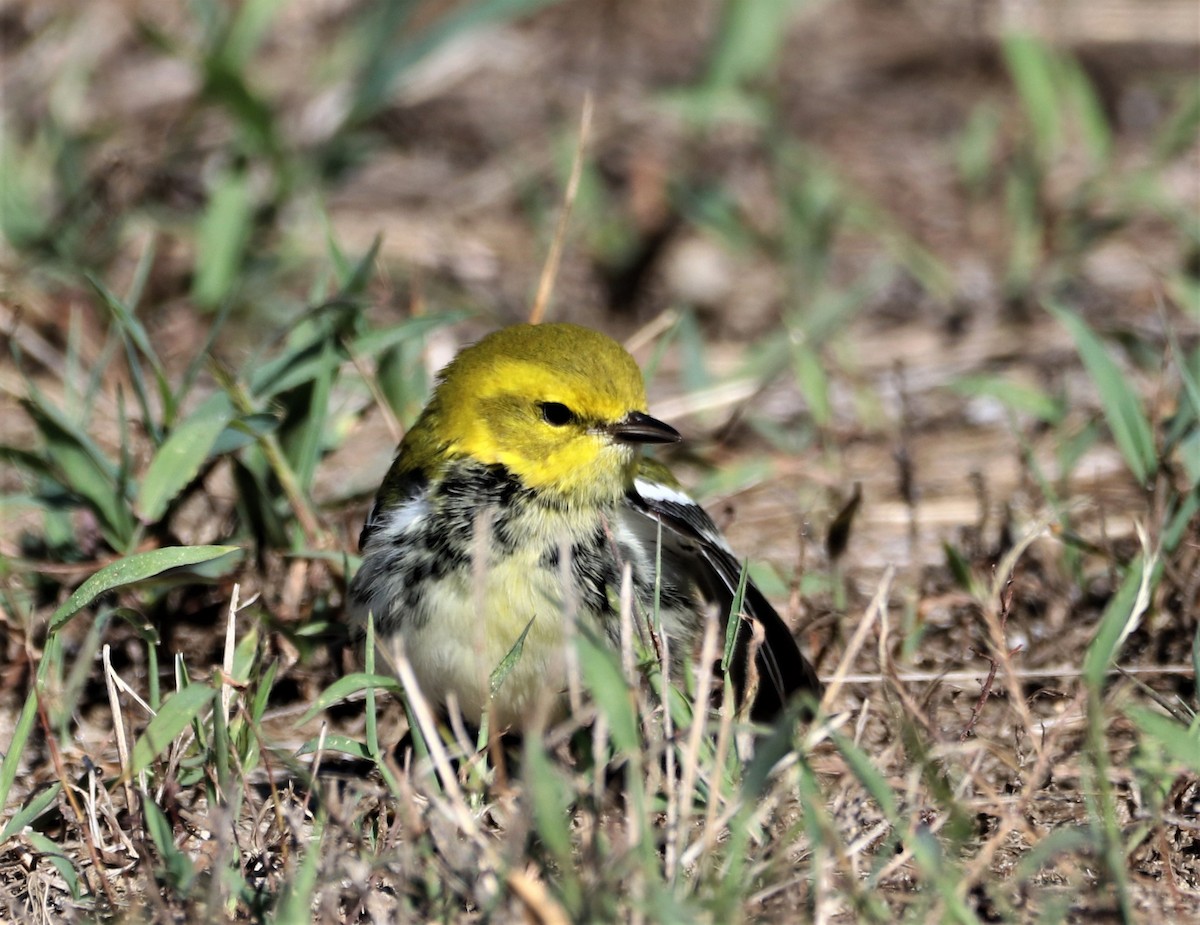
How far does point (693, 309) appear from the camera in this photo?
601 centimetres

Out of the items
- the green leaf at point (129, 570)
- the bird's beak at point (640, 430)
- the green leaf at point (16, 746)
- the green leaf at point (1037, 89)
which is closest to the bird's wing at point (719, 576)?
the bird's beak at point (640, 430)

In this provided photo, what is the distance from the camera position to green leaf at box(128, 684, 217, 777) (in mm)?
2770

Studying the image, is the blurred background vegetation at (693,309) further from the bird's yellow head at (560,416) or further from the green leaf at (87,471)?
the bird's yellow head at (560,416)

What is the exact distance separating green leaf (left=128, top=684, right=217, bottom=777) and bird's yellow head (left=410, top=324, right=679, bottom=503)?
0.85 metres

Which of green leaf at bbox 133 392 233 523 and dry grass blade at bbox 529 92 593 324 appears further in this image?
dry grass blade at bbox 529 92 593 324

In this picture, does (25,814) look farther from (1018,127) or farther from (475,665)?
(1018,127)

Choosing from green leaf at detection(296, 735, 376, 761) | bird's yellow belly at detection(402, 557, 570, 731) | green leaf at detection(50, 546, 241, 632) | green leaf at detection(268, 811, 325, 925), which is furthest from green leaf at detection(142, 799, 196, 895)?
bird's yellow belly at detection(402, 557, 570, 731)

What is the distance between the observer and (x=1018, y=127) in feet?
23.0

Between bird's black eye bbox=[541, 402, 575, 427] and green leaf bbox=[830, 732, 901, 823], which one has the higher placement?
bird's black eye bbox=[541, 402, 575, 427]

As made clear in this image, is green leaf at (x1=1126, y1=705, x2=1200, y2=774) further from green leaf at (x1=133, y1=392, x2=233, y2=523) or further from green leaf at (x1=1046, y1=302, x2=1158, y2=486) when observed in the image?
green leaf at (x1=133, y1=392, x2=233, y2=523)

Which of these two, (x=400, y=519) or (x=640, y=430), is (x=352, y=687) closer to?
(x=400, y=519)

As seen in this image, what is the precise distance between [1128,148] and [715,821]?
5.30 metres

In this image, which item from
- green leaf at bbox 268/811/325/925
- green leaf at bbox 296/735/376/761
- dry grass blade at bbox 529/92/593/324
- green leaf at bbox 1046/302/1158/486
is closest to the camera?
green leaf at bbox 268/811/325/925

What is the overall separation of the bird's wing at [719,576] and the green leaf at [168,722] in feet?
3.39
